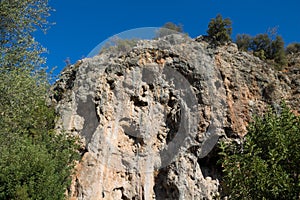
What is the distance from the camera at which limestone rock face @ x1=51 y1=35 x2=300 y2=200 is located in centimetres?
1739

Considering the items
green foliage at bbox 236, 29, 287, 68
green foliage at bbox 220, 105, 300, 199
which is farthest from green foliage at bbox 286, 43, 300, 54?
green foliage at bbox 220, 105, 300, 199

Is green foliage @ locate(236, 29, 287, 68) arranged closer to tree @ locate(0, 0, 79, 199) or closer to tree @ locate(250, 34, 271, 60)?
tree @ locate(250, 34, 271, 60)

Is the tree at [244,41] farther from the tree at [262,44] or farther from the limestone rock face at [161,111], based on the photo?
the limestone rock face at [161,111]

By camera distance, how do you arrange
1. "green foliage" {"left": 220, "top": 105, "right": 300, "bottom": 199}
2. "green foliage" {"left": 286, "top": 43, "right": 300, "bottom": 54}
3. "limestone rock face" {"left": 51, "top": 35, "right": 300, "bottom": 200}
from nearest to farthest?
"green foliage" {"left": 220, "top": 105, "right": 300, "bottom": 199}
"limestone rock face" {"left": 51, "top": 35, "right": 300, "bottom": 200}
"green foliage" {"left": 286, "top": 43, "right": 300, "bottom": 54}

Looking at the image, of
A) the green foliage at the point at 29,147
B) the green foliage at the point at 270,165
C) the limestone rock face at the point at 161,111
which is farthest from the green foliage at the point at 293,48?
the green foliage at the point at 270,165

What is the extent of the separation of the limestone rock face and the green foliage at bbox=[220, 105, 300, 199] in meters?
8.98

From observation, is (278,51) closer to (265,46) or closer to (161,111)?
(265,46)

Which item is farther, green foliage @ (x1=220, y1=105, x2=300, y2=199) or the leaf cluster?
the leaf cluster

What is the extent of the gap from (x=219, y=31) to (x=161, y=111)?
245 inches

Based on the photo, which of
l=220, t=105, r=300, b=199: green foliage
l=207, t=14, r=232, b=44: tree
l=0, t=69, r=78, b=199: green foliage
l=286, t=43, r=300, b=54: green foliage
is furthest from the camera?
l=286, t=43, r=300, b=54: green foliage

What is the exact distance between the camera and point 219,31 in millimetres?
21094

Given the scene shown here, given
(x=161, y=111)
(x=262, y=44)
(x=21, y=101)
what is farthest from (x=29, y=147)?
(x=262, y=44)

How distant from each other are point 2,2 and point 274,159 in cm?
833

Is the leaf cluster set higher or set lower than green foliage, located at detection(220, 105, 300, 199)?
higher
